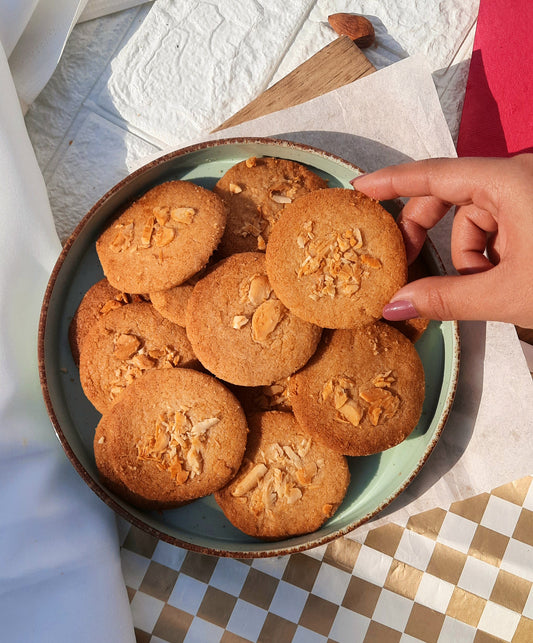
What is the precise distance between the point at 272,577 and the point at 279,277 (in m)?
0.78

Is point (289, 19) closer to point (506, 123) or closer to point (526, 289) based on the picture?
point (506, 123)

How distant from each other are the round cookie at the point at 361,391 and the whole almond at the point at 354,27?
0.82m

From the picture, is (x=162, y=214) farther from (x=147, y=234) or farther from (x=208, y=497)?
(x=208, y=497)

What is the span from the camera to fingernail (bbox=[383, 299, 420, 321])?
106 centimetres

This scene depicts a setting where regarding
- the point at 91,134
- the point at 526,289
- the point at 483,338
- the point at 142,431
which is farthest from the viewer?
the point at 91,134

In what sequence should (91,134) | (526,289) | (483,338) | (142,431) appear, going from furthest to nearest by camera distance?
(91,134) < (483,338) < (142,431) < (526,289)

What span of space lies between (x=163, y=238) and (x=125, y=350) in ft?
0.86

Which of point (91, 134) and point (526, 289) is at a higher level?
point (91, 134)

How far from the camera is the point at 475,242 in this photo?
4.01ft

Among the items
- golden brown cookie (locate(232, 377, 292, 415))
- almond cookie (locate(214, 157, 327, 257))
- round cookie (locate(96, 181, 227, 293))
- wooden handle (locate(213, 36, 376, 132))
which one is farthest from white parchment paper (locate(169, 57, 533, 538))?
golden brown cookie (locate(232, 377, 292, 415))

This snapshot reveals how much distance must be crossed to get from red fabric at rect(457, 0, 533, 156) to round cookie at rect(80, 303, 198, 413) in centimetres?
94

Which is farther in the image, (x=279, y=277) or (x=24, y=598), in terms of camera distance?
(x=24, y=598)

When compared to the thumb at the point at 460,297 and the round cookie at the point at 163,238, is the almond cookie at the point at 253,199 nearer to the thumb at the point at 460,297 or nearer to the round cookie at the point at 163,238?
the round cookie at the point at 163,238


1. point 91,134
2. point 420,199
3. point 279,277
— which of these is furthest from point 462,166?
point 91,134
